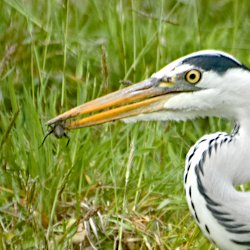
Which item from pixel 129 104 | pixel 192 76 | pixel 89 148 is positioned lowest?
pixel 89 148

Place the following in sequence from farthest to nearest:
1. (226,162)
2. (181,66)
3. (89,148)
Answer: (89,148) → (181,66) → (226,162)

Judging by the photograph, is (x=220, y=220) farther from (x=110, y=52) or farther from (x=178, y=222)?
(x=110, y=52)

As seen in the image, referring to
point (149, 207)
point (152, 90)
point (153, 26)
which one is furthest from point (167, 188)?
point (153, 26)

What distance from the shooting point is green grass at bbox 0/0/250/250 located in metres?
5.50

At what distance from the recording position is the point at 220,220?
4.92m

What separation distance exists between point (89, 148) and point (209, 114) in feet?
3.11

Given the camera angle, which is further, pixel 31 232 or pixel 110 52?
pixel 110 52

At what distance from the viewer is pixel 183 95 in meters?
5.04

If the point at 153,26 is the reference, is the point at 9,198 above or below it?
below

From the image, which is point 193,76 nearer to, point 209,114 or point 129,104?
point 209,114

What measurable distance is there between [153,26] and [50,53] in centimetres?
69

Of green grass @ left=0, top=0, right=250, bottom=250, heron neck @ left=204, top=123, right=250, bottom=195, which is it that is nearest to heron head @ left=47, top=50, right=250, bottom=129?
heron neck @ left=204, top=123, right=250, bottom=195

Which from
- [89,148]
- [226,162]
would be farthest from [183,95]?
[89,148]

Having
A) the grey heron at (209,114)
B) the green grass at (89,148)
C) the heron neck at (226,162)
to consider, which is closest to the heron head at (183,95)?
the grey heron at (209,114)
